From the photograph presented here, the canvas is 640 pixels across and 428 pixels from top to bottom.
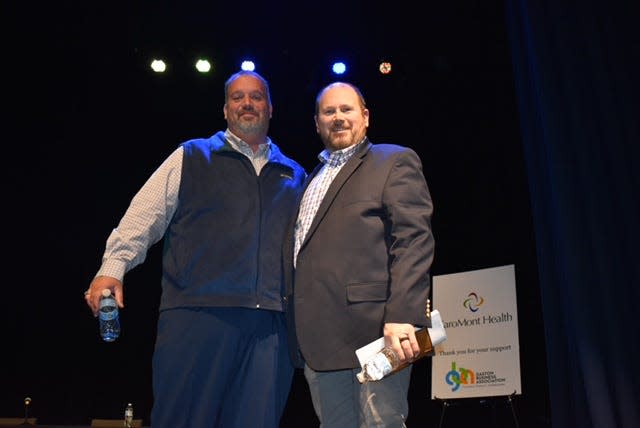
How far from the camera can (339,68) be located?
19.9 feet

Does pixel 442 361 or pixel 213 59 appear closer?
pixel 442 361

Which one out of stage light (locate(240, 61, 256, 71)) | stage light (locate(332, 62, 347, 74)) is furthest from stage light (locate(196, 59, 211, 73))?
stage light (locate(332, 62, 347, 74))

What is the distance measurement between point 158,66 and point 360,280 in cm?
446

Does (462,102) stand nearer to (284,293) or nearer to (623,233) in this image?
(623,233)

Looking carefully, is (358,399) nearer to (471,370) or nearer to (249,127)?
(249,127)

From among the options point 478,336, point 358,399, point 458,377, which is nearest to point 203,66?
point 478,336

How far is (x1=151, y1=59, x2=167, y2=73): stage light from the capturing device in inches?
237

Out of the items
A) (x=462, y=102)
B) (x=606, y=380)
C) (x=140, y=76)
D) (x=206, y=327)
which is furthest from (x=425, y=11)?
(x=206, y=327)

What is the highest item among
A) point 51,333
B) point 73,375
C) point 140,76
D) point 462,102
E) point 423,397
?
point 140,76

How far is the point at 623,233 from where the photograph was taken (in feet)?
9.93

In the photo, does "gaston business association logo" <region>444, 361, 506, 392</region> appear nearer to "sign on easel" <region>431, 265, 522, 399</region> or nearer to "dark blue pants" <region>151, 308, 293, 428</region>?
"sign on easel" <region>431, 265, 522, 399</region>

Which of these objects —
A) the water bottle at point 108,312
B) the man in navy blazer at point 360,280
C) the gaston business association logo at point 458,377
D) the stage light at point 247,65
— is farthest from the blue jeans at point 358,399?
the stage light at point 247,65

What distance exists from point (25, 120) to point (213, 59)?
5.65 ft

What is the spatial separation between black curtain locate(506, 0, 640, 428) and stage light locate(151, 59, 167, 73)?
3435 mm
